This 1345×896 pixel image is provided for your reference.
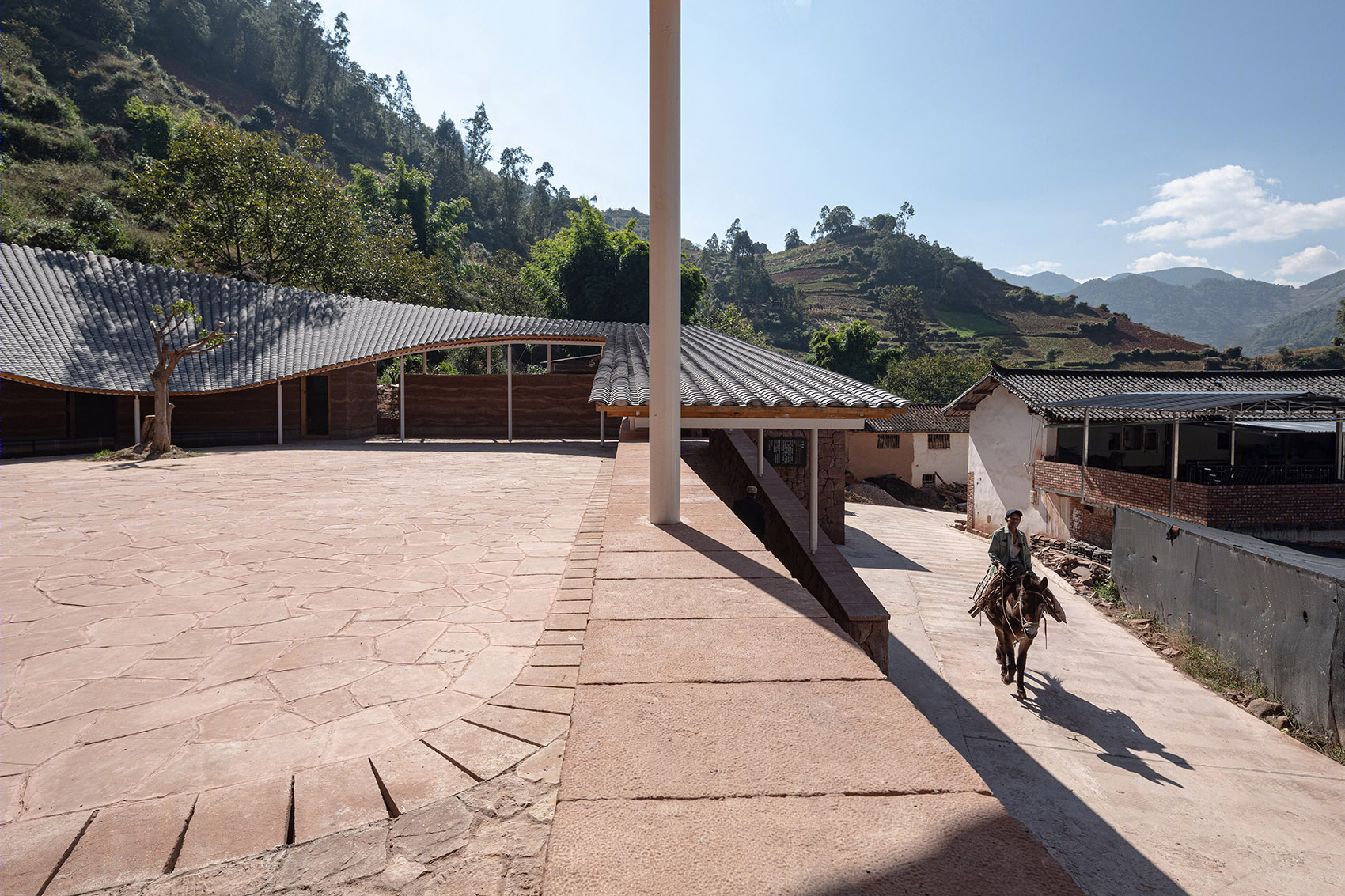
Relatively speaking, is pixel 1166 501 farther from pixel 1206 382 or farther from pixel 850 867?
pixel 850 867

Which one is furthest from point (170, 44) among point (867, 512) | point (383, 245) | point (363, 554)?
point (363, 554)

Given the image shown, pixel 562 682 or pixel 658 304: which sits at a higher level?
pixel 658 304

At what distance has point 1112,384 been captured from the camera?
845 inches

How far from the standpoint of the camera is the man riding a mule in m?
8.15

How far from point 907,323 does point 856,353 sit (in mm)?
33492

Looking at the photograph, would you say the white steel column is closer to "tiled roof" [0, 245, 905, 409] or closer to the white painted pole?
the white painted pole

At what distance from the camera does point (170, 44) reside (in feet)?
250

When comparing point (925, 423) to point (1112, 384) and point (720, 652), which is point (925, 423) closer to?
point (1112, 384)

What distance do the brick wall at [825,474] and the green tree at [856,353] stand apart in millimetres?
32663

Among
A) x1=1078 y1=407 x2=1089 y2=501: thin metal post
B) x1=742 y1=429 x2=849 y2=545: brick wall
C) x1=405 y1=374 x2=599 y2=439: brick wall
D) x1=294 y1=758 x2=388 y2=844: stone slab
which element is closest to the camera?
x1=294 y1=758 x2=388 y2=844: stone slab

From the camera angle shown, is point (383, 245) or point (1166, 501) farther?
point (383, 245)

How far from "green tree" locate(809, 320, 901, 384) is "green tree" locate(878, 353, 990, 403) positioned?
5.46 ft

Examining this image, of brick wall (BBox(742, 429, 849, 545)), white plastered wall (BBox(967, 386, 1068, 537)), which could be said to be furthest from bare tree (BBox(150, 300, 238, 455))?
white plastered wall (BBox(967, 386, 1068, 537))

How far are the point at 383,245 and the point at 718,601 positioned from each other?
43402 millimetres
